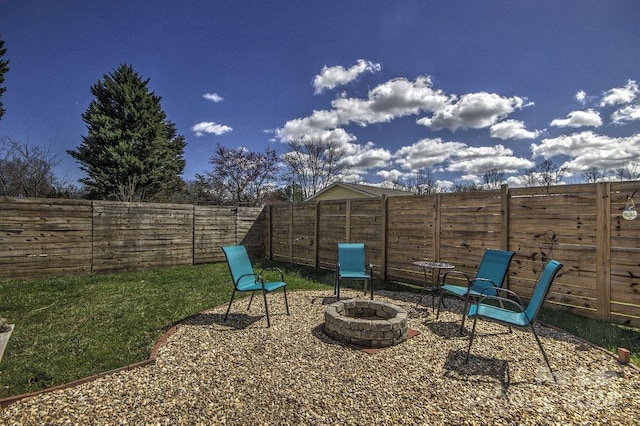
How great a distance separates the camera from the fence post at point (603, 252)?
3.74 metres

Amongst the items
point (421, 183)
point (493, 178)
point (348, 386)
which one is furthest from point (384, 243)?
point (421, 183)

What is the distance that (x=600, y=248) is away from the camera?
3785 mm

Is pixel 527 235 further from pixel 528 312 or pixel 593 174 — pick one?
pixel 593 174

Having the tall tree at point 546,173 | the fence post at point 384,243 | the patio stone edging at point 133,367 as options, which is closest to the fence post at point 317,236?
the fence post at point 384,243

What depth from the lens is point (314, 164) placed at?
25.8 metres

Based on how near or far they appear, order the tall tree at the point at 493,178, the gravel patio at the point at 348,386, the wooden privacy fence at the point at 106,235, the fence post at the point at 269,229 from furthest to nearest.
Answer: the tall tree at the point at 493,178
the fence post at the point at 269,229
the wooden privacy fence at the point at 106,235
the gravel patio at the point at 348,386

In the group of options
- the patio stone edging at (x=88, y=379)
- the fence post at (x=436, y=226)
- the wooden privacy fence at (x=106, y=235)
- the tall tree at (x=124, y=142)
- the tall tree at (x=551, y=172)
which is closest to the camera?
the patio stone edging at (x=88, y=379)

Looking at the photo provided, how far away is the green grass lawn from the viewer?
8.52 ft

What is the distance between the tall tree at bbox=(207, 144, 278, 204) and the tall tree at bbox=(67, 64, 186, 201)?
3.70 m

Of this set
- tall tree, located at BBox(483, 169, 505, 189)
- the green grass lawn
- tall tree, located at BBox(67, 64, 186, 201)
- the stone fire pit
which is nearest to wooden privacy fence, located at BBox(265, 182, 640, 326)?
the green grass lawn

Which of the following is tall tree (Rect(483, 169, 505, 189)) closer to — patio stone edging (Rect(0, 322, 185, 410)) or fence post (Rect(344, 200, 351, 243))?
fence post (Rect(344, 200, 351, 243))

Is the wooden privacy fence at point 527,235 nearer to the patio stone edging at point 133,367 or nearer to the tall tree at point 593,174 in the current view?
the patio stone edging at point 133,367

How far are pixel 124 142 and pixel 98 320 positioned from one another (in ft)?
48.8

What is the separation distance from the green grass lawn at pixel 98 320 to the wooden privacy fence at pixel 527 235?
1.48 ft
